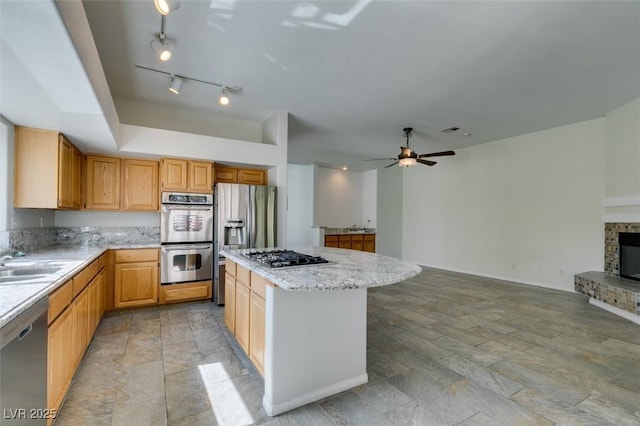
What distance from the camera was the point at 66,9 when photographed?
138 centimetres

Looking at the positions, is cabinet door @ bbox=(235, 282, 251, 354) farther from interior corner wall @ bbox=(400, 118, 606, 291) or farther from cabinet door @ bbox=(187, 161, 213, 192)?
interior corner wall @ bbox=(400, 118, 606, 291)

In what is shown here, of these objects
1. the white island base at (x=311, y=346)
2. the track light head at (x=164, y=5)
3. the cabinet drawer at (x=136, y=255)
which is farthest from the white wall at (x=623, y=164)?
the cabinet drawer at (x=136, y=255)

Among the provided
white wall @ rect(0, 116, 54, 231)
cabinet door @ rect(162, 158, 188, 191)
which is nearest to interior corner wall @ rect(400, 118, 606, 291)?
cabinet door @ rect(162, 158, 188, 191)

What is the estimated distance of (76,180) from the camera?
3566 mm

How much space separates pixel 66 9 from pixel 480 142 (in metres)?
6.62

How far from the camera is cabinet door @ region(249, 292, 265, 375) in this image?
6.91 ft

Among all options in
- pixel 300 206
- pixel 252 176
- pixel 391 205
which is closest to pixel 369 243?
pixel 391 205

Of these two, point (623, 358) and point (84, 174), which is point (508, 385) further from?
point (84, 174)

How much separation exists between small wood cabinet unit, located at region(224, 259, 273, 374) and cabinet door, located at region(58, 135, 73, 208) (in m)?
1.92

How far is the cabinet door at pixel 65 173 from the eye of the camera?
119 inches

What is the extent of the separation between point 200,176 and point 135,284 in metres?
1.65

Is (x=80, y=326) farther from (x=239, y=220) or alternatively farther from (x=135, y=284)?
(x=239, y=220)

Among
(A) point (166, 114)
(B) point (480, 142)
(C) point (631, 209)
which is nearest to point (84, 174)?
(A) point (166, 114)

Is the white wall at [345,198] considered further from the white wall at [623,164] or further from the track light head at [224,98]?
the white wall at [623,164]
